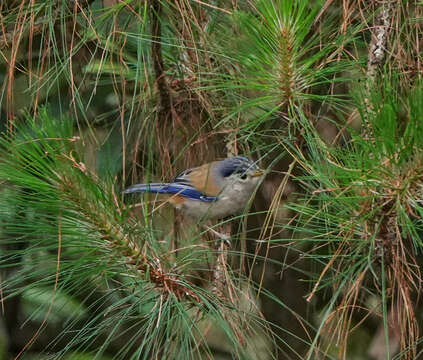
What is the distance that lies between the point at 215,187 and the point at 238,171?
0.30 meters

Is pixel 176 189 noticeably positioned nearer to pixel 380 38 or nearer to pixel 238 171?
pixel 238 171

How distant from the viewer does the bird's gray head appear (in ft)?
9.05

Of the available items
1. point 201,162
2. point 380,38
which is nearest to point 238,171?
point 201,162

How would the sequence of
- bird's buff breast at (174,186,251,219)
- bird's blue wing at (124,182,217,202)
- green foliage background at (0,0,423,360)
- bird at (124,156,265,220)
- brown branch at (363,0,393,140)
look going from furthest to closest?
bird's buff breast at (174,186,251,219), bird at (124,156,265,220), bird's blue wing at (124,182,217,202), brown branch at (363,0,393,140), green foliage background at (0,0,423,360)

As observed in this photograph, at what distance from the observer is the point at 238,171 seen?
9.20 feet

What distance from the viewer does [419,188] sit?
1.71 metres

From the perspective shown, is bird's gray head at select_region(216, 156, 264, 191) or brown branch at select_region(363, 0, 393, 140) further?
bird's gray head at select_region(216, 156, 264, 191)

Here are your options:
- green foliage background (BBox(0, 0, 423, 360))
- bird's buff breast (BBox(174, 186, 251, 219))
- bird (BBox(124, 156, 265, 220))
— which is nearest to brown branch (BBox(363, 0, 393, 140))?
green foliage background (BBox(0, 0, 423, 360))

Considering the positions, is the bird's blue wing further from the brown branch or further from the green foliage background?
the brown branch

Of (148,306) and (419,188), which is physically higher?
(419,188)

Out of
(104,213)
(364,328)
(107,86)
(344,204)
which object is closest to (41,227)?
(104,213)

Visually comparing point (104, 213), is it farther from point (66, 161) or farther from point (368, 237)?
point (368, 237)

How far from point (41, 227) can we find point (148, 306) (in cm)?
103

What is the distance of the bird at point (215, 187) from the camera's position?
Answer: 274 centimetres
